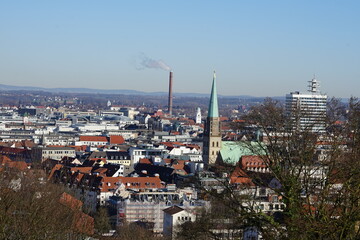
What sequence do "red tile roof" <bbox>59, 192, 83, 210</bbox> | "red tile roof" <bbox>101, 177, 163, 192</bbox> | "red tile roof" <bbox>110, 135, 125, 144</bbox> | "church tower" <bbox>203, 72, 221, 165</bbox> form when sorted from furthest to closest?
1. "red tile roof" <bbox>110, 135, 125, 144</bbox>
2. "church tower" <bbox>203, 72, 221, 165</bbox>
3. "red tile roof" <bbox>101, 177, 163, 192</bbox>
4. "red tile roof" <bbox>59, 192, 83, 210</bbox>

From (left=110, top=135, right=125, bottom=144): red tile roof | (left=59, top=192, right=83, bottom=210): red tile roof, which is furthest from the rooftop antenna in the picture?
(left=59, top=192, right=83, bottom=210): red tile roof

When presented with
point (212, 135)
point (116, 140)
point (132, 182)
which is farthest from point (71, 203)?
point (116, 140)

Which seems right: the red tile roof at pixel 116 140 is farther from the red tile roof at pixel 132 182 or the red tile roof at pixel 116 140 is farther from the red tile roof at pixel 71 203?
the red tile roof at pixel 71 203

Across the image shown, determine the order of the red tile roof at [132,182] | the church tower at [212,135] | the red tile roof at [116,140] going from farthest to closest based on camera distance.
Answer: the red tile roof at [116,140] → the church tower at [212,135] → the red tile roof at [132,182]

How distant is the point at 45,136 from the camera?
115625 mm

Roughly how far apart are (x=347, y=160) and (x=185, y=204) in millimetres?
31359

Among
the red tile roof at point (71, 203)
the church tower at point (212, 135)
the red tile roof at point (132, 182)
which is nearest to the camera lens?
the red tile roof at point (71, 203)

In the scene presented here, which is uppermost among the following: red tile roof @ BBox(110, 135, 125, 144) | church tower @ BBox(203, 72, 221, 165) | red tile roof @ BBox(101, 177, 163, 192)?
church tower @ BBox(203, 72, 221, 165)

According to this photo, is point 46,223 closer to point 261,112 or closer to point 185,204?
point 261,112

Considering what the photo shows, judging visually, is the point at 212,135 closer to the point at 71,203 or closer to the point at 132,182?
the point at 132,182

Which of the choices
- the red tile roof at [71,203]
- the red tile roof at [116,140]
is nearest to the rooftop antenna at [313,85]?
the red tile roof at [116,140]

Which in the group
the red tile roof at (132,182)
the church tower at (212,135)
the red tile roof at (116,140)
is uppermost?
the church tower at (212,135)

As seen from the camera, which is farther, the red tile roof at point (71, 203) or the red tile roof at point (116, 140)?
the red tile roof at point (116, 140)

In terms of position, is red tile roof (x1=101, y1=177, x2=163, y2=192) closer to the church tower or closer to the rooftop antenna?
the church tower
